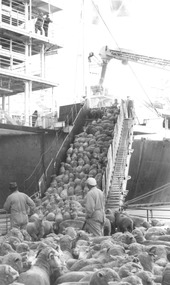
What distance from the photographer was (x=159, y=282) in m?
7.51

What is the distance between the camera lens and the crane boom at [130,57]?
4269 centimetres

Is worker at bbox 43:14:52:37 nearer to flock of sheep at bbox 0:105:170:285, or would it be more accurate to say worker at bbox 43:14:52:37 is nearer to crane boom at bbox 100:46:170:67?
crane boom at bbox 100:46:170:67

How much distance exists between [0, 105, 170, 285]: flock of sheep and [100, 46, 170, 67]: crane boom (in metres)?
22.8

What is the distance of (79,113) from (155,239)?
13.8 m

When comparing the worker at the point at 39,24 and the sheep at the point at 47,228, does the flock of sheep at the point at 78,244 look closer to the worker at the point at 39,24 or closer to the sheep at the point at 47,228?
the sheep at the point at 47,228

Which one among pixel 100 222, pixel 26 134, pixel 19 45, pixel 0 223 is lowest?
pixel 0 223

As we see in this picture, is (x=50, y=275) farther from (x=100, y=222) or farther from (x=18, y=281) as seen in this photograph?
(x=100, y=222)

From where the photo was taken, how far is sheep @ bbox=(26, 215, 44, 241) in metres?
13.4

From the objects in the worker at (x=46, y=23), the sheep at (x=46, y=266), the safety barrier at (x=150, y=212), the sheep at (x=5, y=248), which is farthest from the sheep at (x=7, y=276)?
the worker at (x=46, y=23)

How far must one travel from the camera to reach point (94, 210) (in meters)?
12.8

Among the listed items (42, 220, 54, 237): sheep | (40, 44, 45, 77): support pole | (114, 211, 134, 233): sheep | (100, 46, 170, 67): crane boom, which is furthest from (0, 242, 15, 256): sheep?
(100, 46, 170, 67): crane boom

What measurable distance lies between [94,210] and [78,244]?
2.18 meters

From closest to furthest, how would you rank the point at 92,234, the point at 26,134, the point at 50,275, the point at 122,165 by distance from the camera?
the point at 50,275
the point at 92,234
the point at 122,165
the point at 26,134

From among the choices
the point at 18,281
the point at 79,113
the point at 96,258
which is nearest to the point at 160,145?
the point at 79,113
